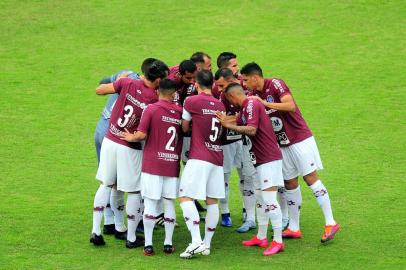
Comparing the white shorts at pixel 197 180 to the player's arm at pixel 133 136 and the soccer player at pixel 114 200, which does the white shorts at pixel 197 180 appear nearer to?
the player's arm at pixel 133 136

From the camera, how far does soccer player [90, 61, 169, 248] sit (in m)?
12.2

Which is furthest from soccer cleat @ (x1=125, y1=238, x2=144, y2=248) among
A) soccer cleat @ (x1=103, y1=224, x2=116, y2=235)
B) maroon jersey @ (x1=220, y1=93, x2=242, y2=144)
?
maroon jersey @ (x1=220, y1=93, x2=242, y2=144)

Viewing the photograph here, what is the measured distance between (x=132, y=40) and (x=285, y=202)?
1023 centimetres

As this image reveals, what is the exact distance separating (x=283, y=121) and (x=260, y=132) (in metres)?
0.72

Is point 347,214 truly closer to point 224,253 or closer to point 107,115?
point 224,253

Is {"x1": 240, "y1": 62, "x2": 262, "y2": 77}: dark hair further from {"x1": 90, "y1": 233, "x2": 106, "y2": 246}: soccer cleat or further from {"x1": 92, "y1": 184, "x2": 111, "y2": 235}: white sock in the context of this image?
{"x1": 90, "y1": 233, "x2": 106, "y2": 246}: soccer cleat

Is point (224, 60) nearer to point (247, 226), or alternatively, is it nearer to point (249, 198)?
point (249, 198)

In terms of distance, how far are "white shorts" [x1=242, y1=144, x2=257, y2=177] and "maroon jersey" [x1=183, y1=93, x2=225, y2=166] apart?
1.26m

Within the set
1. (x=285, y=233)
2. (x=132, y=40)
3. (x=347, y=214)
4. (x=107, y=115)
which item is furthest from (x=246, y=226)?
(x=132, y=40)

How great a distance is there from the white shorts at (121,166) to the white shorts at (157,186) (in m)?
0.31

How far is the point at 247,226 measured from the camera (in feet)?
43.7

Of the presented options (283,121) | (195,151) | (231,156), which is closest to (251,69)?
(283,121)

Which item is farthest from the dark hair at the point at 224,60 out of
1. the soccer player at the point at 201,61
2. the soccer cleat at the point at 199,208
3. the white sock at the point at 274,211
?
the soccer cleat at the point at 199,208

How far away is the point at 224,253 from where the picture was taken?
40.0ft
